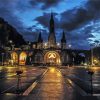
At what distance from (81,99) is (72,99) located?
551 mm

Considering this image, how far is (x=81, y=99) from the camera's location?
792 inches

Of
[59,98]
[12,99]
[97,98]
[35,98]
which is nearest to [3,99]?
[12,99]

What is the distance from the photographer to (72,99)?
20.1 metres

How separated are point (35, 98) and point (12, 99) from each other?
162 cm

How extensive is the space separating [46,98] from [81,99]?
2168 millimetres

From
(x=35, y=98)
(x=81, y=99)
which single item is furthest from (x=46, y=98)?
(x=81, y=99)

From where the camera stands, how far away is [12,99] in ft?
64.5

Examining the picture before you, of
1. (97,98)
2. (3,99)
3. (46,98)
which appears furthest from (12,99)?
(97,98)

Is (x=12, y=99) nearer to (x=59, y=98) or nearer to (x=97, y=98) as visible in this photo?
(x=59, y=98)

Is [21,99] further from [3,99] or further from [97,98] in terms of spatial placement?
[97,98]

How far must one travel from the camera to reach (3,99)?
19672mm

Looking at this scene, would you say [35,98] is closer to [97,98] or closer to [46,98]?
[46,98]

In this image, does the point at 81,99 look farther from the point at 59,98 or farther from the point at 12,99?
the point at 12,99

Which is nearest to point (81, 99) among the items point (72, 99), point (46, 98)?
point (72, 99)
